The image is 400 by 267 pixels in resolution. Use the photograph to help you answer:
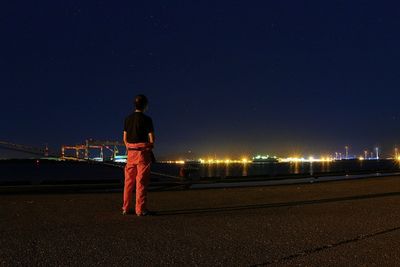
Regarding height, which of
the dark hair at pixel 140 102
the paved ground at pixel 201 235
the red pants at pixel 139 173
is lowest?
the paved ground at pixel 201 235

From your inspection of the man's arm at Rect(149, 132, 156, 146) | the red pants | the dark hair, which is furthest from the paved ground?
the dark hair

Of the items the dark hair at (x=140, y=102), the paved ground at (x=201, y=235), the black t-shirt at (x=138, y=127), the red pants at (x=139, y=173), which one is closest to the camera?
the paved ground at (x=201, y=235)

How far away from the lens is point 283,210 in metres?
7.77

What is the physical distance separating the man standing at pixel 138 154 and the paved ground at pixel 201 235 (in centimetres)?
31

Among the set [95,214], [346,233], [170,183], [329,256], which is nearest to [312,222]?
[346,233]

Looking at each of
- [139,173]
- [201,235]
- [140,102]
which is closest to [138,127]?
[140,102]

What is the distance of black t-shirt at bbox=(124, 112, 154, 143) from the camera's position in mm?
6895

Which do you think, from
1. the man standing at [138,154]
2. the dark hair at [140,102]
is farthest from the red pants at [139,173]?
the dark hair at [140,102]

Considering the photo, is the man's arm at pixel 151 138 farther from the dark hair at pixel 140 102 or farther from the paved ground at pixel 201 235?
the paved ground at pixel 201 235

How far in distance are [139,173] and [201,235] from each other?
1830mm

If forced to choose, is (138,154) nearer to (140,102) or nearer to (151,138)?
(151,138)

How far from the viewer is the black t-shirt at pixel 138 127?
6.89 m

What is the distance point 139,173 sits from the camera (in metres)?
6.76

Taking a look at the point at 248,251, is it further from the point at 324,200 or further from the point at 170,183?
the point at 170,183
